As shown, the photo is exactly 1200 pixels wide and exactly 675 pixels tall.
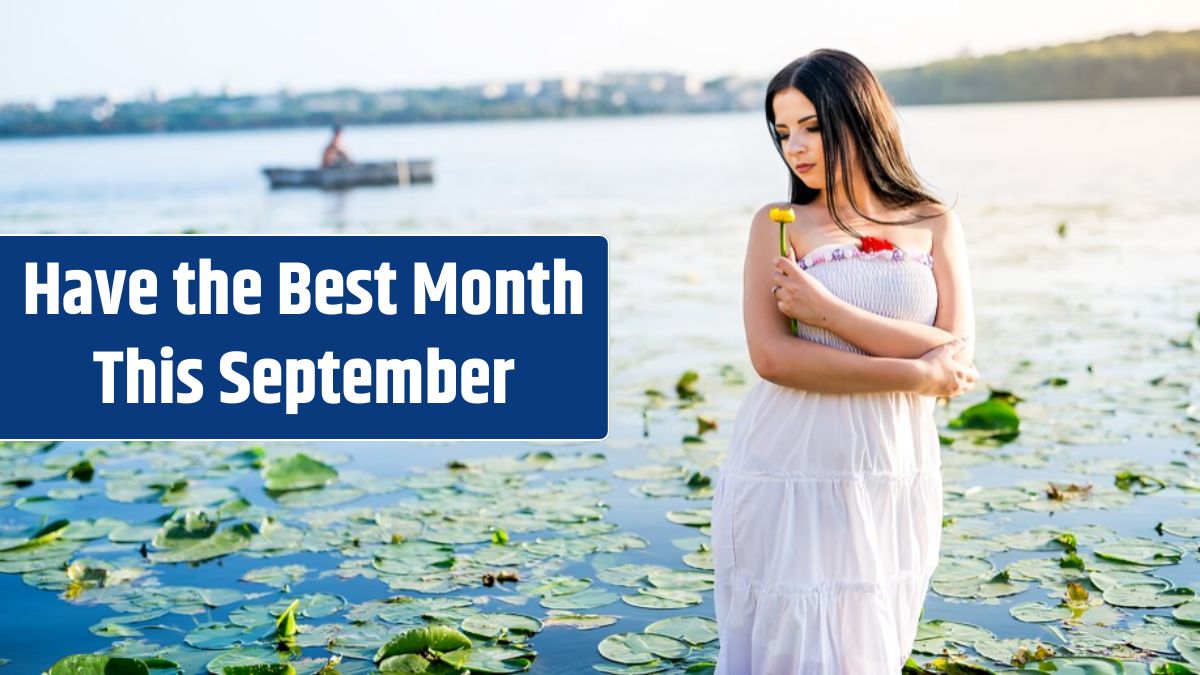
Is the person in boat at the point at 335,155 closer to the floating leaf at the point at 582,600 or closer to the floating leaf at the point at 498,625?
the floating leaf at the point at 582,600

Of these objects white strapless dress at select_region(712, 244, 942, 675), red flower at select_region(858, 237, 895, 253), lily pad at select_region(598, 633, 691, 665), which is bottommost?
lily pad at select_region(598, 633, 691, 665)

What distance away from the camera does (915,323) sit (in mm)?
2525

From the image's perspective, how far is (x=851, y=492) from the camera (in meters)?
2.49

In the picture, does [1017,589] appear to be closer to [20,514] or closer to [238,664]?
[238,664]

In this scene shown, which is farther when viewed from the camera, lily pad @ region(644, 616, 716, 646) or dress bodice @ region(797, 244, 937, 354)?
lily pad @ region(644, 616, 716, 646)

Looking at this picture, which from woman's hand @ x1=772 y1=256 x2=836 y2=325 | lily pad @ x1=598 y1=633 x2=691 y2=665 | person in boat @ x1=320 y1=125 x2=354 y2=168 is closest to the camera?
woman's hand @ x1=772 y1=256 x2=836 y2=325

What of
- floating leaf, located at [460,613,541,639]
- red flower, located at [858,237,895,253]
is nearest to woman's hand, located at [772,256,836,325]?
red flower, located at [858,237,895,253]

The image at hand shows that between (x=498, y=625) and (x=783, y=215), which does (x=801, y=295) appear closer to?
(x=783, y=215)

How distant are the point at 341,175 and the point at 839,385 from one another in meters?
25.3

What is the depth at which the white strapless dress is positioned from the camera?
2.49 m

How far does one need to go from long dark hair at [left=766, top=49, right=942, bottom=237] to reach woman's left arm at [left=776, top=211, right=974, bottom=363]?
0.10 m

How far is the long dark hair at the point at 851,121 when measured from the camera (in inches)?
98.2

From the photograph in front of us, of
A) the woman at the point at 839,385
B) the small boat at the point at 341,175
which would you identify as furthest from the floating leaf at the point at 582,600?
the small boat at the point at 341,175

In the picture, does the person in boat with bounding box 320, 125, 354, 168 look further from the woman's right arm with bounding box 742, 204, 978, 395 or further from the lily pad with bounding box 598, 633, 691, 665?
the woman's right arm with bounding box 742, 204, 978, 395
